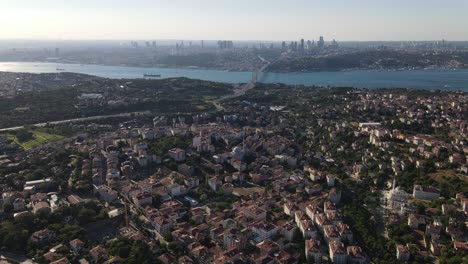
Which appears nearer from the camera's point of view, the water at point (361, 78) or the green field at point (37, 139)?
the green field at point (37, 139)

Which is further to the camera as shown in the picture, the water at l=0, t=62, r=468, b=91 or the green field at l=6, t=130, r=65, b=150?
the water at l=0, t=62, r=468, b=91

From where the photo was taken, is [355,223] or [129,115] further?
[129,115]

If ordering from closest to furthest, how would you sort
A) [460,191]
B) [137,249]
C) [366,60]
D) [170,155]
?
[137,249], [460,191], [170,155], [366,60]

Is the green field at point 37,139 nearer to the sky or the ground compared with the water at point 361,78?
nearer to the ground

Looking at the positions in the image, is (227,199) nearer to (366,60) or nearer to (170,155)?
(170,155)

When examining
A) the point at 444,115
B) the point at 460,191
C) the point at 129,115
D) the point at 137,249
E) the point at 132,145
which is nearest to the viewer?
the point at 137,249

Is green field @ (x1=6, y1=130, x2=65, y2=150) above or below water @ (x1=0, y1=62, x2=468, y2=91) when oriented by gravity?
below

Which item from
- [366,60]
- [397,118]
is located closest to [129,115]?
[397,118]

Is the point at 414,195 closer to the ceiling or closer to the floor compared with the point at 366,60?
closer to the floor
